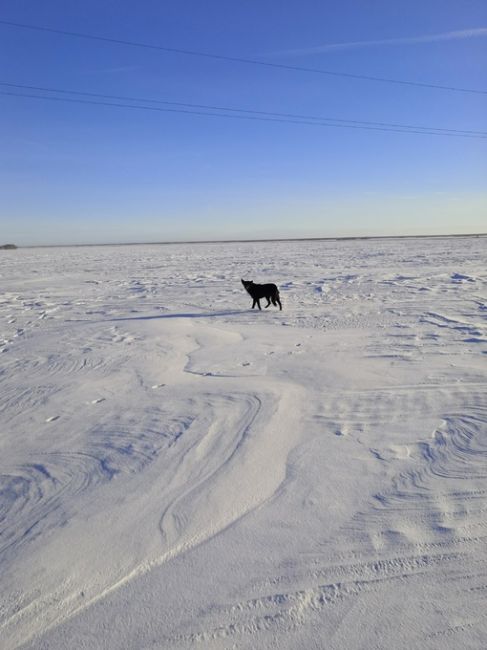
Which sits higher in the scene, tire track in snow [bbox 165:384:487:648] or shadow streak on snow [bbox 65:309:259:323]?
tire track in snow [bbox 165:384:487:648]

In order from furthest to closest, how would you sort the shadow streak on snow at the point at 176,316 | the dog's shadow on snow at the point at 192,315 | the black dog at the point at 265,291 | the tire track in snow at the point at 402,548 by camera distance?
1. the black dog at the point at 265,291
2. the dog's shadow on snow at the point at 192,315
3. the shadow streak on snow at the point at 176,316
4. the tire track in snow at the point at 402,548

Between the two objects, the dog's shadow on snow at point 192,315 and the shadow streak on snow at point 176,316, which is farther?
the dog's shadow on snow at point 192,315

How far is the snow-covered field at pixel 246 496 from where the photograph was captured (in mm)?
1896

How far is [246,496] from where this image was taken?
2.77 metres

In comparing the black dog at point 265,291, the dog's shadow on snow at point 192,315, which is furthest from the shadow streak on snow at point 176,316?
the black dog at point 265,291

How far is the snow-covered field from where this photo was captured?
1.90 meters

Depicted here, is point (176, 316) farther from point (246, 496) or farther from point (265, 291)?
point (246, 496)

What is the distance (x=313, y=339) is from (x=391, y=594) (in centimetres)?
494

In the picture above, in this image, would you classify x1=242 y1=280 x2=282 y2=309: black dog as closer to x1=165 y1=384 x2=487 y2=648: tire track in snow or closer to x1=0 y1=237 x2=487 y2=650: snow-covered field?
x1=0 y1=237 x2=487 y2=650: snow-covered field

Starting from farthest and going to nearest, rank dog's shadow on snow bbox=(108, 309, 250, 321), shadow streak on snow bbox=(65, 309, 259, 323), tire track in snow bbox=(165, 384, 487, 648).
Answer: dog's shadow on snow bbox=(108, 309, 250, 321)
shadow streak on snow bbox=(65, 309, 259, 323)
tire track in snow bbox=(165, 384, 487, 648)

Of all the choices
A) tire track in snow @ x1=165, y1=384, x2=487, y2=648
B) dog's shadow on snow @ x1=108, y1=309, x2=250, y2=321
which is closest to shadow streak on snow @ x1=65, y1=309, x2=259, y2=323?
dog's shadow on snow @ x1=108, y1=309, x2=250, y2=321

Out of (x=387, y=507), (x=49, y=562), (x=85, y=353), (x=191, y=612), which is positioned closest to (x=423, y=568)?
(x=387, y=507)

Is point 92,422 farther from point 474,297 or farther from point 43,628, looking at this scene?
point 474,297

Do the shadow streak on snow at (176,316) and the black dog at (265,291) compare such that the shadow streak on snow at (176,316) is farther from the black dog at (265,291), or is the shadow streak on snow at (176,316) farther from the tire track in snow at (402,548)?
the tire track in snow at (402,548)
